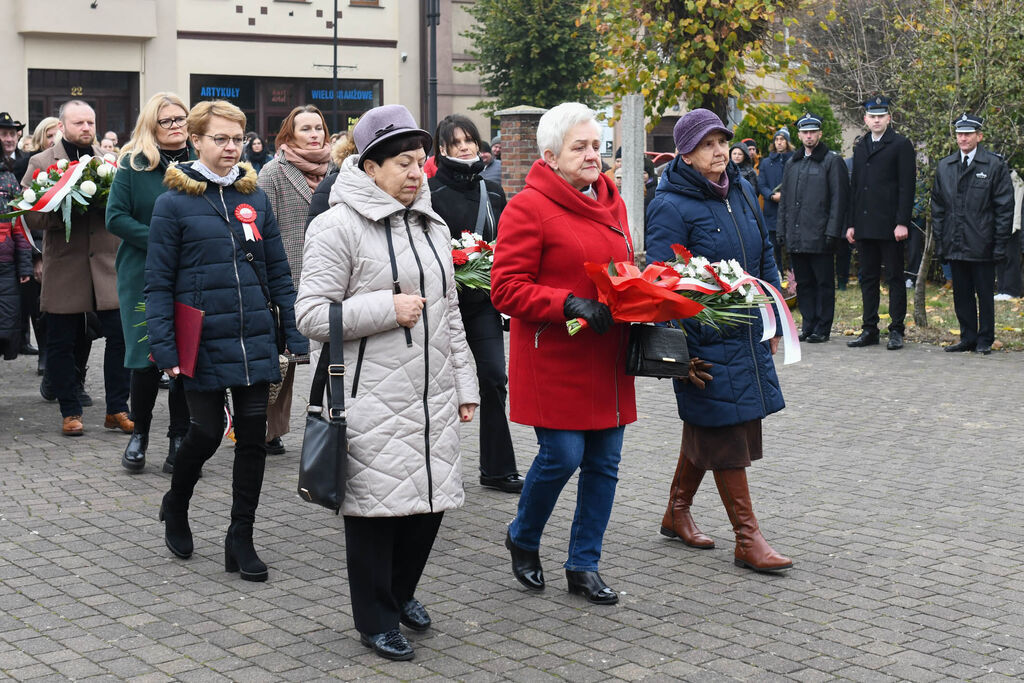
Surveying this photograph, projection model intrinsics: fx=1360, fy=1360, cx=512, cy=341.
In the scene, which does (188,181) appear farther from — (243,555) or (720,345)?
(720,345)

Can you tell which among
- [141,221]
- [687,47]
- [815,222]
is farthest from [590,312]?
[687,47]

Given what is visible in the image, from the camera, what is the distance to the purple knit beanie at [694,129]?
6.05 m

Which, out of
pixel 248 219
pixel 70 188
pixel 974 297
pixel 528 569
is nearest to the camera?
pixel 528 569

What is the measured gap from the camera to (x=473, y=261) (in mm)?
7098

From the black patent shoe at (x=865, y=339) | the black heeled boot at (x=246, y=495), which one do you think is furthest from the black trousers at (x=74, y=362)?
the black patent shoe at (x=865, y=339)

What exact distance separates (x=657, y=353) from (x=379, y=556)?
1.40 meters

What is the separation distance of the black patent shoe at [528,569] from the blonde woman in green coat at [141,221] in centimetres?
284

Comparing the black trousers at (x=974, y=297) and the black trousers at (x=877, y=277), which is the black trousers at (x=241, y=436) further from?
the black trousers at (x=877, y=277)

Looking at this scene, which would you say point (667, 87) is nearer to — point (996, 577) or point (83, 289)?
point (83, 289)

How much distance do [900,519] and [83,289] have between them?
18.4 ft

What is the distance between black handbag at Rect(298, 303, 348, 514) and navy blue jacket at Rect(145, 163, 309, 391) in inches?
48.1

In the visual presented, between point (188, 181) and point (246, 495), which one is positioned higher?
point (188, 181)

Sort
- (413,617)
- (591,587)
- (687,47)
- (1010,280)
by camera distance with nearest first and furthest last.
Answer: (413,617) < (591,587) < (687,47) < (1010,280)

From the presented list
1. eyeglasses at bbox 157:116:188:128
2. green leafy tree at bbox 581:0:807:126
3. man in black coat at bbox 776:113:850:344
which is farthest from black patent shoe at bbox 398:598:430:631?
green leafy tree at bbox 581:0:807:126
